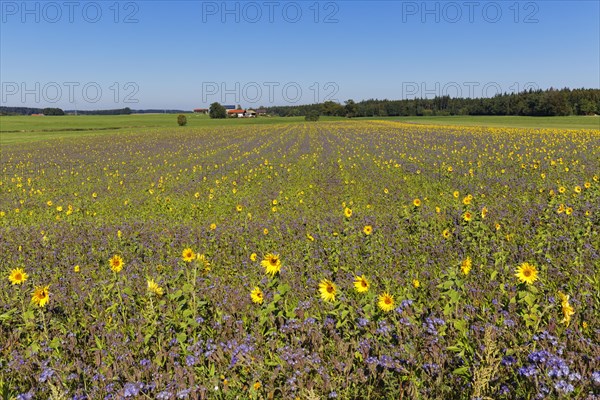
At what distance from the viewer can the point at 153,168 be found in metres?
18.9

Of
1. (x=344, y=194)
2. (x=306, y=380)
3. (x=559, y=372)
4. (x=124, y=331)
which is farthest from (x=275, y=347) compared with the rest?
(x=344, y=194)

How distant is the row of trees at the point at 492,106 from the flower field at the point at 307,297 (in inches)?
4042

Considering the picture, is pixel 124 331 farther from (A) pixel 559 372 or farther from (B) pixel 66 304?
(A) pixel 559 372

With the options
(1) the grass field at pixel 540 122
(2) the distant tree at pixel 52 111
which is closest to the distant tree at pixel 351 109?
(1) the grass field at pixel 540 122

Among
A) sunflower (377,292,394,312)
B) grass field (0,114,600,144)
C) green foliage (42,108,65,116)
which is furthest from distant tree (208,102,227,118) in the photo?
sunflower (377,292,394,312)

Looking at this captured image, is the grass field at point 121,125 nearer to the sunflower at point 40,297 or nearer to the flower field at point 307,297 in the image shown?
the flower field at point 307,297

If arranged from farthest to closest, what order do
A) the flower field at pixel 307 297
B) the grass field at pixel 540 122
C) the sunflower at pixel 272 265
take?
the grass field at pixel 540 122 → the sunflower at pixel 272 265 → the flower field at pixel 307 297

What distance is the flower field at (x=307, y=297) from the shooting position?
2.63 metres

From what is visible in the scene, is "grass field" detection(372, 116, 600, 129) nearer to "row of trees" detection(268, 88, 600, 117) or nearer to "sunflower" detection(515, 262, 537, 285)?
"row of trees" detection(268, 88, 600, 117)

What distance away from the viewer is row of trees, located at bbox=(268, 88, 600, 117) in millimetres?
94688

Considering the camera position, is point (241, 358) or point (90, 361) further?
point (90, 361)

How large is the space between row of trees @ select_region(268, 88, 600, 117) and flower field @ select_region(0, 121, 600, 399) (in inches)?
4042

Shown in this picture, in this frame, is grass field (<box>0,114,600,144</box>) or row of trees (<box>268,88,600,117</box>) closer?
grass field (<box>0,114,600,144</box>)

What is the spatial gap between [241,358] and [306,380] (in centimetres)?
51
